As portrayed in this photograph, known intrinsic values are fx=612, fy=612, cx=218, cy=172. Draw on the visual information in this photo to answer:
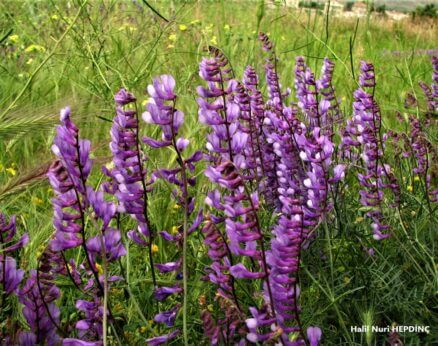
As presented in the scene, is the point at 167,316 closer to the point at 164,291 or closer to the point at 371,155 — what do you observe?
the point at 164,291

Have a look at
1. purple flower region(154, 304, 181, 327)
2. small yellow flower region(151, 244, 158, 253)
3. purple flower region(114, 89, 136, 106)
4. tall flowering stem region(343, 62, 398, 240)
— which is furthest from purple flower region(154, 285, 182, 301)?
tall flowering stem region(343, 62, 398, 240)

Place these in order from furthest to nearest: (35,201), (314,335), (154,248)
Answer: (35,201) < (154,248) < (314,335)

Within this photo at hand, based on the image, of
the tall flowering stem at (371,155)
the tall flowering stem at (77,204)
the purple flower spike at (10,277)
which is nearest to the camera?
the tall flowering stem at (77,204)

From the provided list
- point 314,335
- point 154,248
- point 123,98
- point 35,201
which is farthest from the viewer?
point 35,201

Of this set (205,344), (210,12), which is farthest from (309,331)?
(210,12)

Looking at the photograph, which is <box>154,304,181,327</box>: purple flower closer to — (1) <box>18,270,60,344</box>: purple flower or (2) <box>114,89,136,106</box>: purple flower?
(1) <box>18,270,60,344</box>: purple flower

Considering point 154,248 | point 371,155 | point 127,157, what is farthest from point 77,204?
point 371,155

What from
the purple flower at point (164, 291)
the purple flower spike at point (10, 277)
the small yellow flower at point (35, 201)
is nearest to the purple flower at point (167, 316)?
the purple flower at point (164, 291)

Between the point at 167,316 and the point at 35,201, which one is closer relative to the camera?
the point at 167,316

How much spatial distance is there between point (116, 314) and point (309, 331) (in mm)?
421

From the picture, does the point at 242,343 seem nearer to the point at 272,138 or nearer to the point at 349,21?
the point at 272,138

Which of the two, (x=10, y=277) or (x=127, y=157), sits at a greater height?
(x=127, y=157)

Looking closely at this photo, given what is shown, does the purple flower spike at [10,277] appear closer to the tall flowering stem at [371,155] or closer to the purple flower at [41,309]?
the purple flower at [41,309]

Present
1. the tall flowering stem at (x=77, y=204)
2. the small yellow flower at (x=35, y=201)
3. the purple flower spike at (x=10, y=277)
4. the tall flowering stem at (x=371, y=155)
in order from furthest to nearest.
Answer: the small yellow flower at (x=35, y=201) < the tall flowering stem at (x=371, y=155) < the purple flower spike at (x=10, y=277) < the tall flowering stem at (x=77, y=204)
